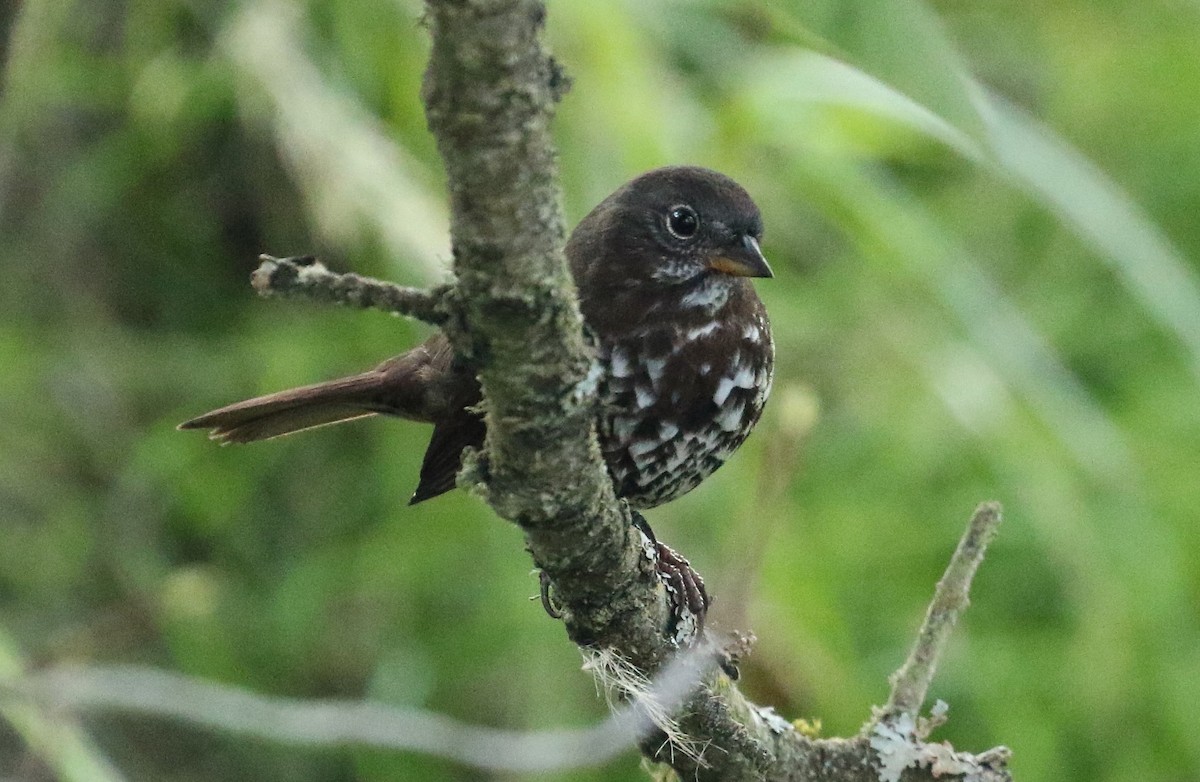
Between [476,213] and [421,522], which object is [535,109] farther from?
[421,522]

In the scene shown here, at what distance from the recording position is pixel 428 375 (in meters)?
2.43

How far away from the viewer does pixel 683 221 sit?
250cm

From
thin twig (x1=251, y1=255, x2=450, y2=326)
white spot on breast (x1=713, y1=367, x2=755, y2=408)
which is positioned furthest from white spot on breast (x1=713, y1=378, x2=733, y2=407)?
thin twig (x1=251, y1=255, x2=450, y2=326)

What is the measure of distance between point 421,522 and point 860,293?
1.47 metres

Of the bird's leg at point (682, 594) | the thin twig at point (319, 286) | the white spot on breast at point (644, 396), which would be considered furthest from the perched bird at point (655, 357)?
the thin twig at point (319, 286)

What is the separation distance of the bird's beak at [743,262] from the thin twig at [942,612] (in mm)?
612

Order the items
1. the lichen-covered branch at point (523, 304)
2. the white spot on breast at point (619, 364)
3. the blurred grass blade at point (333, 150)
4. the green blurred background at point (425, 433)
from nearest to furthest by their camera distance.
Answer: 1. the lichen-covered branch at point (523, 304)
2. the white spot on breast at point (619, 364)
3. the blurred grass blade at point (333, 150)
4. the green blurred background at point (425, 433)

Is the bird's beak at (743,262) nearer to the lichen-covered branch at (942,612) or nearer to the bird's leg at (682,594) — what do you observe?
the bird's leg at (682,594)

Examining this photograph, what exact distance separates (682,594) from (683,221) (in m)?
0.72

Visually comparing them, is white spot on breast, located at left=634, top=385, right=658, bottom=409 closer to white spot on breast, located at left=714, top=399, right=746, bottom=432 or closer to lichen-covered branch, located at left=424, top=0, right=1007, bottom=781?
white spot on breast, located at left=714, top=399, right=746, bottom=432

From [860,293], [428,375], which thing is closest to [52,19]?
[428,375]

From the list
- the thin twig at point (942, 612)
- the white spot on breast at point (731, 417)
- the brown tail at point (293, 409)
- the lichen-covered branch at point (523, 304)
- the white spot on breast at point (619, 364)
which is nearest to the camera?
the lichen-covered branch at point (523, 304)

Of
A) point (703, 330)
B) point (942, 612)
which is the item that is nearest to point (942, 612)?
point (942, 612)

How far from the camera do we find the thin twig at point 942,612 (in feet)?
6.58
